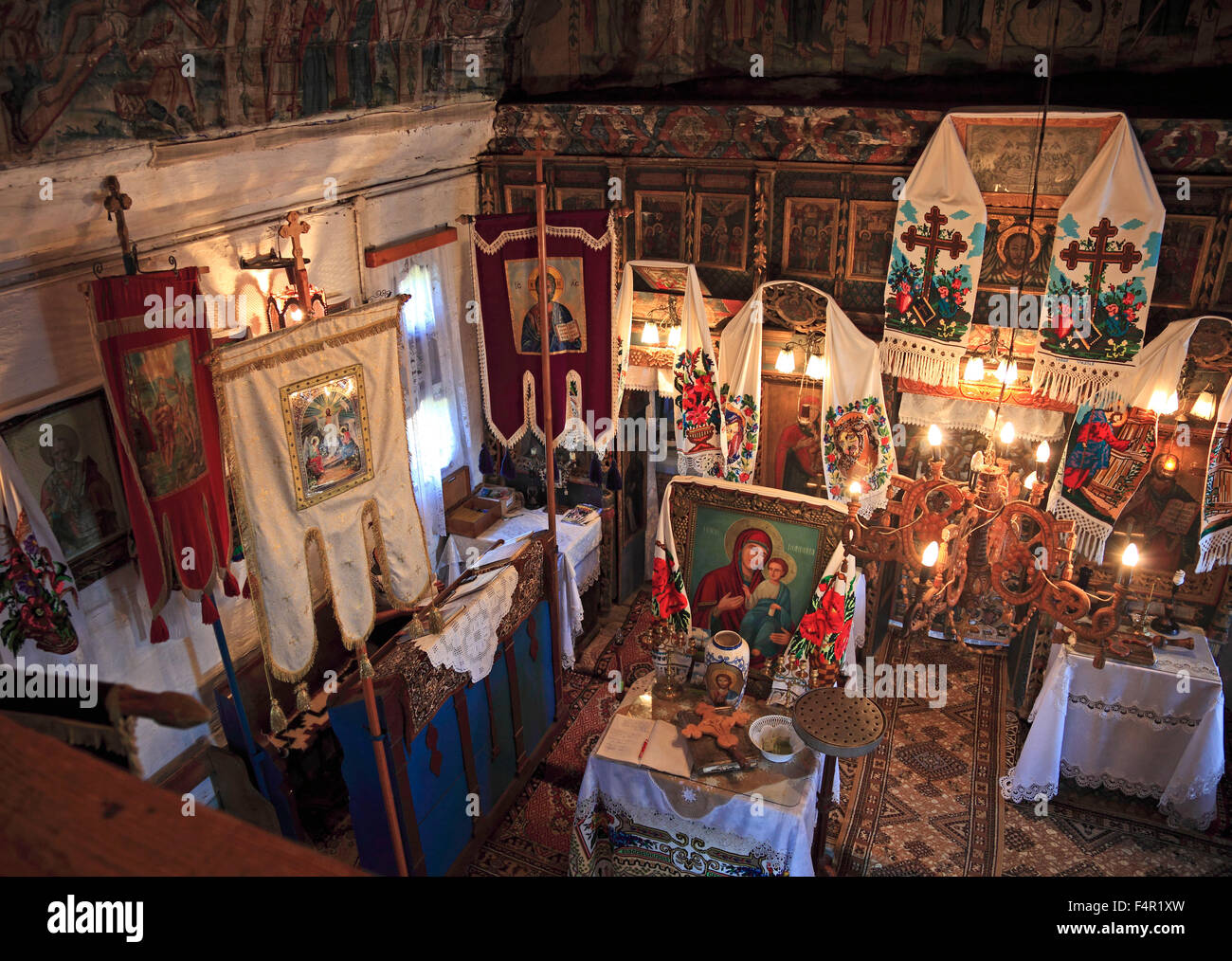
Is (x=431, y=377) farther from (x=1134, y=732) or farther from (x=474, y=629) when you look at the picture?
(x=1134, y=732)

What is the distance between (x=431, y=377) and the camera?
7992 mm

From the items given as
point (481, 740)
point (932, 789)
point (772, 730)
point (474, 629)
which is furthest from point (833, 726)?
point (932, 789)

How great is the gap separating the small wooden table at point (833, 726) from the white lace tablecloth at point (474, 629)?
2.14 meters

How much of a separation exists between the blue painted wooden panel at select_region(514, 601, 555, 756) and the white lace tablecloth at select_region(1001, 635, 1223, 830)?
367cm

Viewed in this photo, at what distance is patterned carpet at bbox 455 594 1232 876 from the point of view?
610cm

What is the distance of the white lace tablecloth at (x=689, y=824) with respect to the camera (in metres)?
4.87

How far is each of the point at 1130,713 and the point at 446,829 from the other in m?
5.02

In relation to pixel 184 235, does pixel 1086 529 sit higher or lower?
lower

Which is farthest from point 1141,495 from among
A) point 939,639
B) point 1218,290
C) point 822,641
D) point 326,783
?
point 326,783

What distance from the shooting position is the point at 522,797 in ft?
21.9

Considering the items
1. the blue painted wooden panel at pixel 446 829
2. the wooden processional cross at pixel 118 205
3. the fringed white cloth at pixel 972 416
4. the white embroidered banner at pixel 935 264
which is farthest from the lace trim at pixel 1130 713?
the wooden processional cross at pixel 118 205

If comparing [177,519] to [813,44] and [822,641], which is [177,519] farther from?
[813,44]

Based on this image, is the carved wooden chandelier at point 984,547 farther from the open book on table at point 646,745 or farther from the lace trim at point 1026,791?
the lace trim at point 1026,791

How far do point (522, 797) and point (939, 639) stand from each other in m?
4.51
